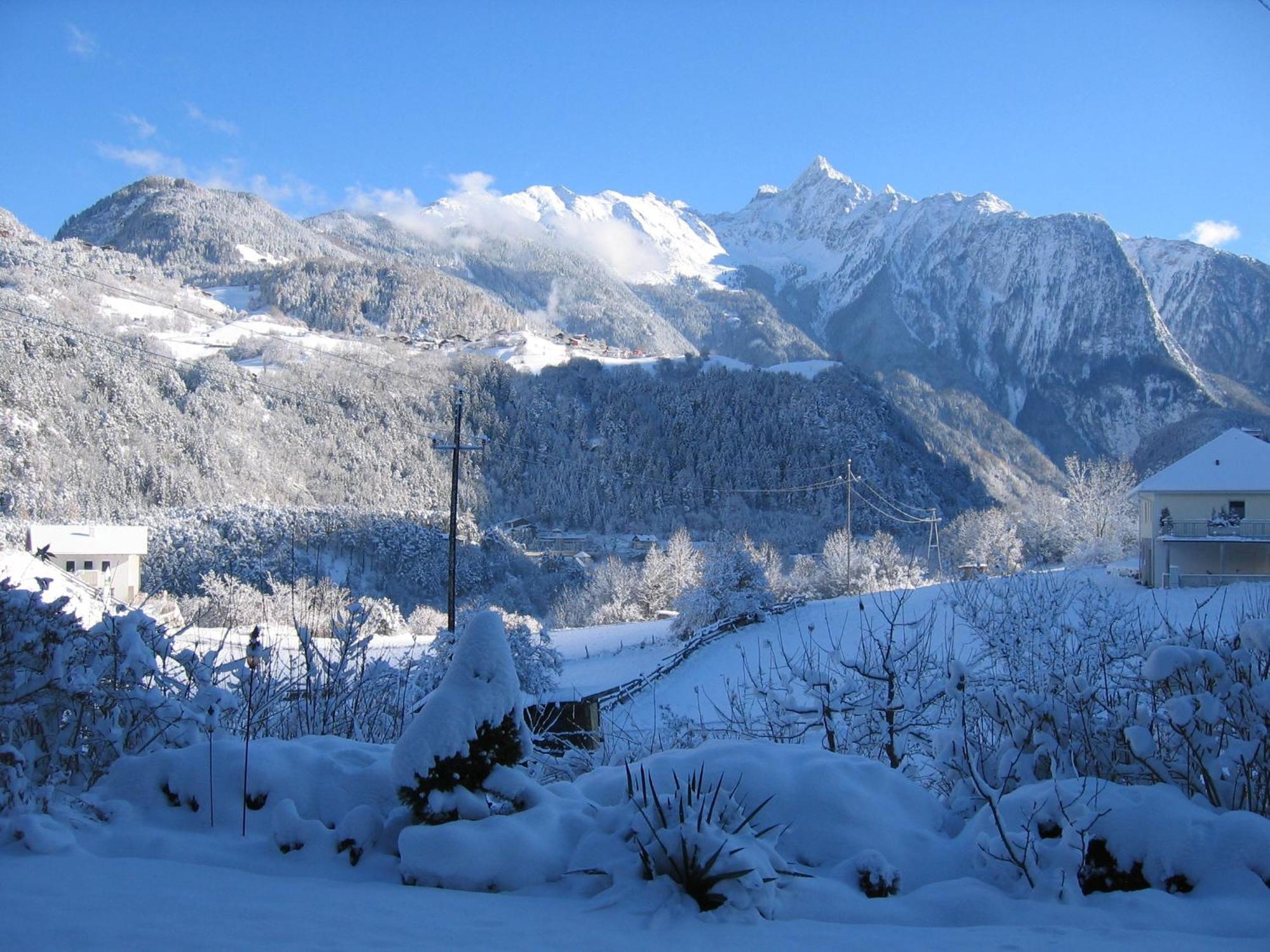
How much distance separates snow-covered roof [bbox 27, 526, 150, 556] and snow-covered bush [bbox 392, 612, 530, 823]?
28478 mm

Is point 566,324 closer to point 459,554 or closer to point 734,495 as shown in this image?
point 734,495

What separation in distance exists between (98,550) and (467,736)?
103 feet

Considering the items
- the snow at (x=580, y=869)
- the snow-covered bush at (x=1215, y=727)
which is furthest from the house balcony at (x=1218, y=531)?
the snow at (x=580, y=869)

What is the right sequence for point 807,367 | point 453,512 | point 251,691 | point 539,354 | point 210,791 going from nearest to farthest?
1. point 210,791
2. point 251,691
3. point 453,512
4. point 539,354
5. point 807,367

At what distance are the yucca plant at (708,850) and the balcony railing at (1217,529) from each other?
2605 centimetres

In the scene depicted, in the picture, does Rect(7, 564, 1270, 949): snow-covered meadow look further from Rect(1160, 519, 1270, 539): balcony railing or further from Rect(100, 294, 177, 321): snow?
Rect(100, 294, 177, 321): snow

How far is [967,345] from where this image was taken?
175 metres

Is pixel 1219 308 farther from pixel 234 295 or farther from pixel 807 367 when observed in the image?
pixel 234 295

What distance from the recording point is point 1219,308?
572 feet

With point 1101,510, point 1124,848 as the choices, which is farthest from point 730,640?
point 1101,510

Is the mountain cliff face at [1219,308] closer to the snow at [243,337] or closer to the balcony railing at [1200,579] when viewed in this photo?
the balcony railing at [1200,579]

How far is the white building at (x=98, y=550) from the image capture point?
26609 millimetres

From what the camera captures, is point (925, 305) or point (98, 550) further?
point (925, 305)

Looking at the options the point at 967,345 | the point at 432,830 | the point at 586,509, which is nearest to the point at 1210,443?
the point at 432,830
